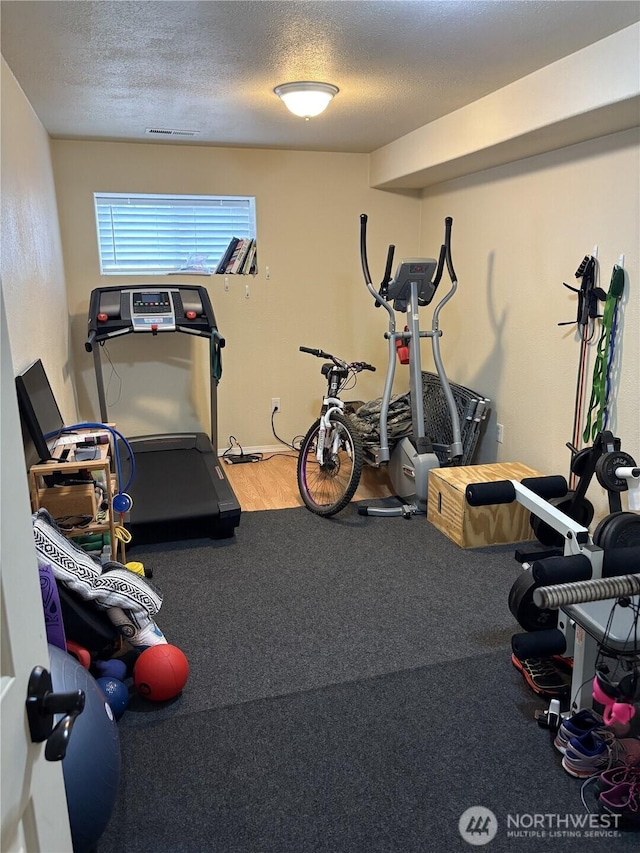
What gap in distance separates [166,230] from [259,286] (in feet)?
2.60

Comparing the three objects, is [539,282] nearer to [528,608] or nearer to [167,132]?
[528,608]

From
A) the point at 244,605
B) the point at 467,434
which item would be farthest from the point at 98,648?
the point at 467,434

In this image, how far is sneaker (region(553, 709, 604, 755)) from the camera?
187 cm

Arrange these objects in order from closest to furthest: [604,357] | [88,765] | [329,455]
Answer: [88,765], [604,357], [329,455]

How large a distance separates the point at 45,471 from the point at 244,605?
101 cm

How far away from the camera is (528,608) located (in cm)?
217

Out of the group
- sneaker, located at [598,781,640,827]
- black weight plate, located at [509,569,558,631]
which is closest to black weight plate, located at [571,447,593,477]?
black weight plate, located at [509,569,558,631]

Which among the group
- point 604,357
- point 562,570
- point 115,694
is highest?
point 604,357

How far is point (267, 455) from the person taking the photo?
5051 mm

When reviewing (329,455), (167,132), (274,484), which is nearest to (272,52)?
(167,132)

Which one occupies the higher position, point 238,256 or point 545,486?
point 238,256

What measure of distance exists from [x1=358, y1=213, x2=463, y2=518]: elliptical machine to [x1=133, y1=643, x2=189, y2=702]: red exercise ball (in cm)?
178

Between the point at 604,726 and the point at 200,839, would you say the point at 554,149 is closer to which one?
the point at 604,726

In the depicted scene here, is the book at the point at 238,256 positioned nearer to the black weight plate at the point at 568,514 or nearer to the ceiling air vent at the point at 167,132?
the ceiling air vent at the point at 167,132
